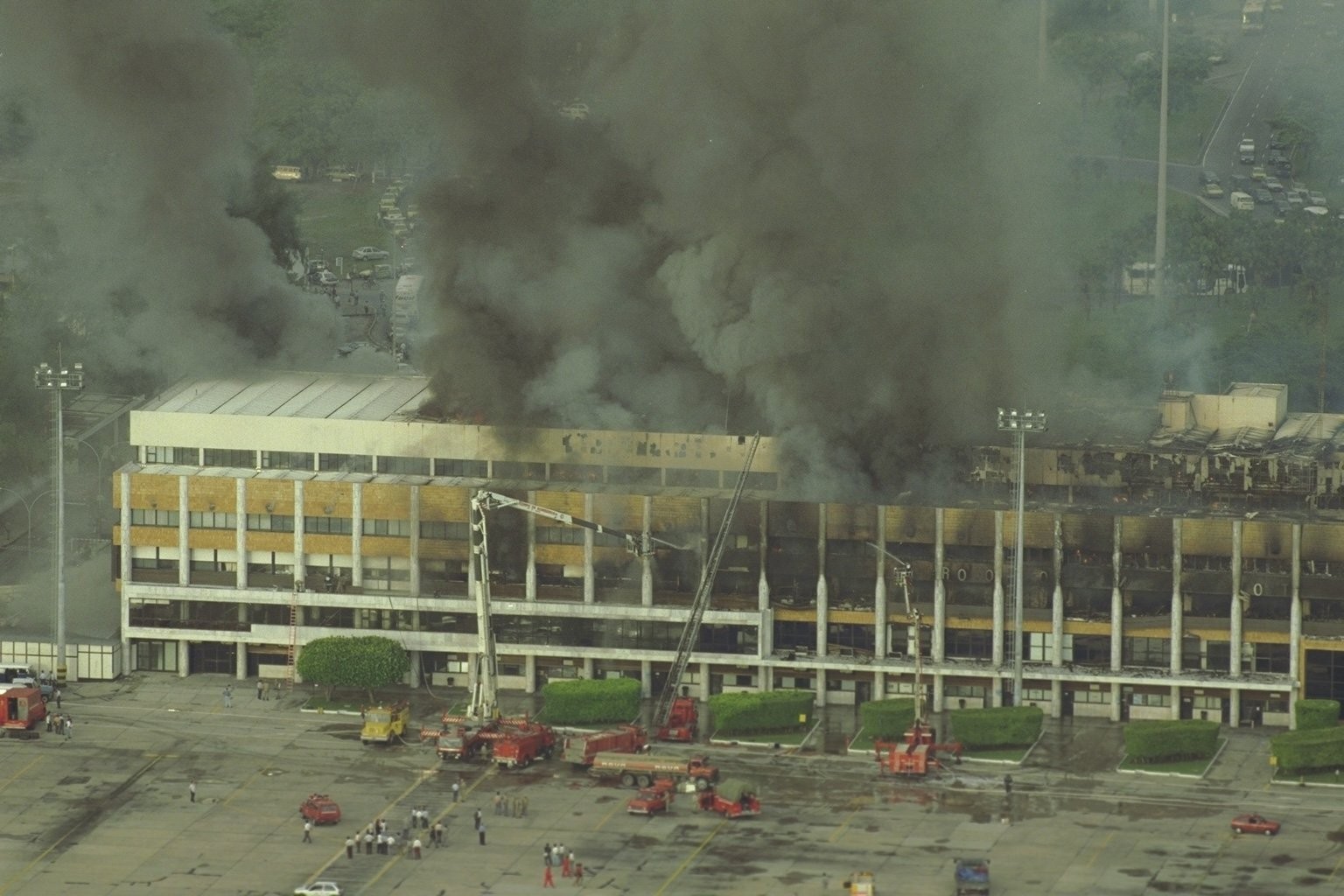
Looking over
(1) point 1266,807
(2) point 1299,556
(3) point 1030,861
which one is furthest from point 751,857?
(2) point 1299,556

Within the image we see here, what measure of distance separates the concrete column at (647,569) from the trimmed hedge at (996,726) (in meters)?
20.3

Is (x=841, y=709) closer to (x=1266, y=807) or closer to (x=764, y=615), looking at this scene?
(x=764, y=615)

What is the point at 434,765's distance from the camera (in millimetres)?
185125

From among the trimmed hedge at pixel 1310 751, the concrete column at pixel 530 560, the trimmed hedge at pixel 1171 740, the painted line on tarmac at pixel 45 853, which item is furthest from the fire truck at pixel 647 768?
the trimmed hedge at pixel 1310 751

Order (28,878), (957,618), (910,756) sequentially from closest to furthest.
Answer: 1. (28,878)
2. (910,756)
3. (957,618)

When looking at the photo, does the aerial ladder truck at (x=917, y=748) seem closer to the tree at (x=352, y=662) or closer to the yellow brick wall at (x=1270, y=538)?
the yellow brick wall at (x=1270, y=538)

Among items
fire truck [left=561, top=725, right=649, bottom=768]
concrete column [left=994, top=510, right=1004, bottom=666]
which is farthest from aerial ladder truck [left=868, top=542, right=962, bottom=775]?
fire truck [left=561, top=725, right=649, bottom=768]

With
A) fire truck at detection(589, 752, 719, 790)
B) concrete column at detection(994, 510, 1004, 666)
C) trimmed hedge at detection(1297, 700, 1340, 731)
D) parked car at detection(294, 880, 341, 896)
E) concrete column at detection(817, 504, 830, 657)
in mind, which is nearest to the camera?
parked car at detection(294, 880, 341, 896)

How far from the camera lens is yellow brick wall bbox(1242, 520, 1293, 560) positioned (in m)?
190

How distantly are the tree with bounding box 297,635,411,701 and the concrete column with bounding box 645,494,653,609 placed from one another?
14.0 m

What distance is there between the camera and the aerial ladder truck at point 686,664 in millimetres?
189875

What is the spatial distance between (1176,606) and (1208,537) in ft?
13.6

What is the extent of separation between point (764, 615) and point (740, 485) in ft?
26.6

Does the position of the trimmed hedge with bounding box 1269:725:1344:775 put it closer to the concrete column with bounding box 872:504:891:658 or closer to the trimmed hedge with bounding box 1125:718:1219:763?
the trimmed hedge with bounding box 1125:718:1219:763
